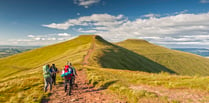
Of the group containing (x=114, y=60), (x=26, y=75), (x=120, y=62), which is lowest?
(x=120, y=62)

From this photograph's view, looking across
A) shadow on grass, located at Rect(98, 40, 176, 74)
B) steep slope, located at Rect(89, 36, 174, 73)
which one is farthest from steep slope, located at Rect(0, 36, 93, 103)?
shadow on grass, located at Rect(98, 40, 176, 74)

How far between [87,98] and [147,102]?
5487 millimetres

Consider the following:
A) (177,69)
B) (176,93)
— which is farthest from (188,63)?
(176,93)

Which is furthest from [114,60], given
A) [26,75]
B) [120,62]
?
[26,75]

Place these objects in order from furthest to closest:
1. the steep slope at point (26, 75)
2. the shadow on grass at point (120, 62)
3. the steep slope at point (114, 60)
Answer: the shadow on grass at point (120, 62), the steep slope at point (114, 60), the steep slope at point (26, 75)

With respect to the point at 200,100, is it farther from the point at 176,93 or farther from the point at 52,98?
the point at 52,98

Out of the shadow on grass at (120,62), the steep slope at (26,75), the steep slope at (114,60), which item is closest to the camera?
the steep slope at (26,75)

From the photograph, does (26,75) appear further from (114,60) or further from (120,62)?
(120,62)

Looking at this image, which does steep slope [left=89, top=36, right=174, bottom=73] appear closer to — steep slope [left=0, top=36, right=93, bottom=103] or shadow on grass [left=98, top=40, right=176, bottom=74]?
shadow on grass [left=98, top=40, right=176, bottom=74]

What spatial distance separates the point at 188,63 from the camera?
478 ft

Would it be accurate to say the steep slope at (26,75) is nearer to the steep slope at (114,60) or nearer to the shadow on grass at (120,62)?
the steep slope at (114,60)

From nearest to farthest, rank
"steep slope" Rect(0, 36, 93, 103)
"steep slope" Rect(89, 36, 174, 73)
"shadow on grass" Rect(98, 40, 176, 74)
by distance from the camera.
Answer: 1. "steep slope" Rect(0, 36, 93, 103)
2. "steep slope" Rect(89, 36, 174, 73)
3. "shadow on grass" Rect(98, 40, 176, 74)

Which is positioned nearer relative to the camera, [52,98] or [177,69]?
[52,98]

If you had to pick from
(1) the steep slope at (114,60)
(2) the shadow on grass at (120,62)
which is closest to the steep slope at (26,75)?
(1) the steep slope at (114,60)
